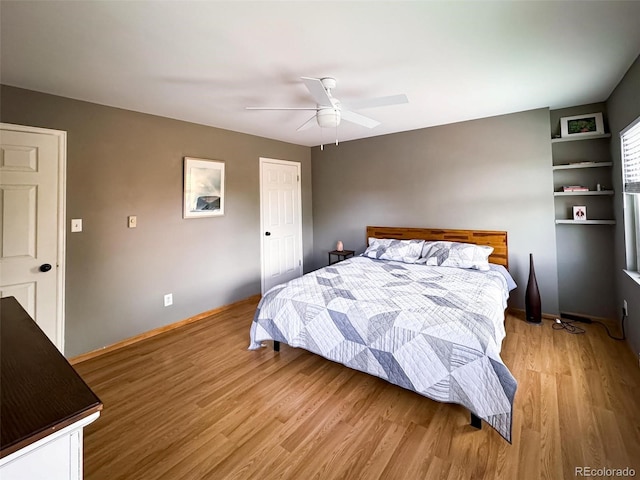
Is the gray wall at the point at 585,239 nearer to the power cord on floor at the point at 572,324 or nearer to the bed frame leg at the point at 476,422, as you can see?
the power cord on floor at the point at 572,324

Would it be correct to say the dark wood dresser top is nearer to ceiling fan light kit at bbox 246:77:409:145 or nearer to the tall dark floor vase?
ceiling fan light kit at bbox 246:77:409:145

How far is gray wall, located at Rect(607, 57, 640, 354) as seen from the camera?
2.29m

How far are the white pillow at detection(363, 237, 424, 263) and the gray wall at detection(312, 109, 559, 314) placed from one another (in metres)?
0.46

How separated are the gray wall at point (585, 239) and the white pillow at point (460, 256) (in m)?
0.84

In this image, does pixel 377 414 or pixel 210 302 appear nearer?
pixel 377 414

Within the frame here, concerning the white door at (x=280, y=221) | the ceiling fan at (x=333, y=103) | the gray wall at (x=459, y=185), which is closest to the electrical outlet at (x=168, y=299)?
the white door at (x=280, y=221)

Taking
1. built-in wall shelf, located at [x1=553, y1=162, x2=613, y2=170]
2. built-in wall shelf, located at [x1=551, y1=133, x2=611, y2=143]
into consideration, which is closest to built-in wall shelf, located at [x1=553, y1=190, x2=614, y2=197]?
built-in wall shelf, located at [x1=553, y1=162, x2=613, y2=170]

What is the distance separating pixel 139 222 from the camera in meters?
3.08

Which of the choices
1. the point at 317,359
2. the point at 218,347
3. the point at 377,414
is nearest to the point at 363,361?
the point at 377,414

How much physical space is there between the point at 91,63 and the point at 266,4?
142 centimetres

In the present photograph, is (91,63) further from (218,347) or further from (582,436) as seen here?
(582,436)

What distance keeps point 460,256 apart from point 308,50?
2610 mm

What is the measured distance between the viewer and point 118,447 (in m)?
1.70

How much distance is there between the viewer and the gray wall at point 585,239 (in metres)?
3.12
